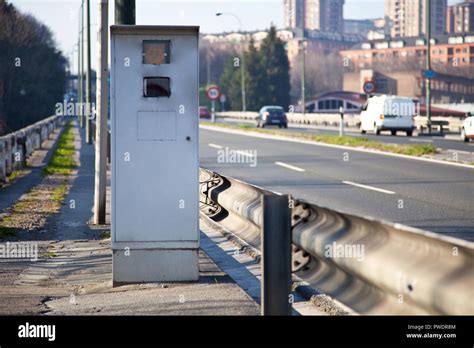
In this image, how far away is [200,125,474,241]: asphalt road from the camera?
14102 millimetres

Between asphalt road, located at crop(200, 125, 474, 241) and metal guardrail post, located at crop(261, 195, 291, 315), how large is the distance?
224 inches

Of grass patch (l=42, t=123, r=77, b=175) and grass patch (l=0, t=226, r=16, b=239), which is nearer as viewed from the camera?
grass patch (l=0, t=226, r=16, b=239)

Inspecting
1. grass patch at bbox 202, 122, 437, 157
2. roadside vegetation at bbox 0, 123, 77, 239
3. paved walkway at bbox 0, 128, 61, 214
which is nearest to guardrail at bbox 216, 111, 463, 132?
grass patch at bbox 202, 122, 437, 157

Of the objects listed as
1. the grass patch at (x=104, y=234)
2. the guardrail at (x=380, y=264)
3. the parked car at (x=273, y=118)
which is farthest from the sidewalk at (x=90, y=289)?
the parked car at (x=273, y=118)

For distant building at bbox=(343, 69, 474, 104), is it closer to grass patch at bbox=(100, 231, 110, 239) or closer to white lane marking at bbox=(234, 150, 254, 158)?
white lane marking at bbox=(234, 150, 254, 158)

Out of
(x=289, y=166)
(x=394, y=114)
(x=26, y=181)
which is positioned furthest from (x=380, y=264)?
(x=394, y=114)

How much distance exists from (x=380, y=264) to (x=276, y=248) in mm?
902

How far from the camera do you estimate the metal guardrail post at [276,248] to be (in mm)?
6277

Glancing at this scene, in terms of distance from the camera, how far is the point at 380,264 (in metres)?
5.59

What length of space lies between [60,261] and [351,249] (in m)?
5.86

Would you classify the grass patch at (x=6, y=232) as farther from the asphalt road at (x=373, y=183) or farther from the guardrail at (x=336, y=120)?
the guardrail at (x=336, y=120)

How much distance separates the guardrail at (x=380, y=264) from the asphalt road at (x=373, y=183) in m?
5.05
